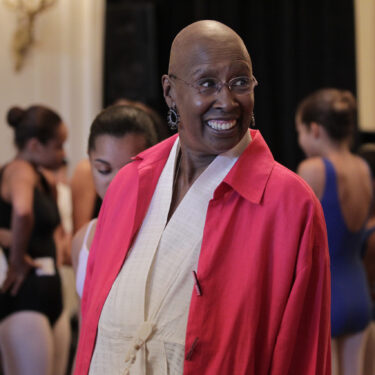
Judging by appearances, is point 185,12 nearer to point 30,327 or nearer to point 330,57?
point 330,57

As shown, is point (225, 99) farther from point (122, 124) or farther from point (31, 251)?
point (31, 251)

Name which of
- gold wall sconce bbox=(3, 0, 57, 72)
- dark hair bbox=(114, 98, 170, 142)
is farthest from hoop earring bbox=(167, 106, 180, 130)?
gold wall sconce bbox=(3, 0, 57, 72)

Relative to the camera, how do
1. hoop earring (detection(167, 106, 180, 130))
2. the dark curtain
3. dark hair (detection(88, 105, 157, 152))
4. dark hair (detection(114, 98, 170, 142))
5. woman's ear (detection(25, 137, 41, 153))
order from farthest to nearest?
1. the dark curtain
2. woman's ear (detection(25, 137, 41, 153))
3. dark hair (detection(114, 98, 170, 142))
4. dark hair (detection(88, 105, 157, 152))
5. hoop earring (detection(167, 106, 180, 130))

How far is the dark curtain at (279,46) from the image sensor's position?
5.84m

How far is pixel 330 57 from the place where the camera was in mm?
5848

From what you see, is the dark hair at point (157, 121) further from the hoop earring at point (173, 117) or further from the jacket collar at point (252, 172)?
the jacket collar at point (252, 172)

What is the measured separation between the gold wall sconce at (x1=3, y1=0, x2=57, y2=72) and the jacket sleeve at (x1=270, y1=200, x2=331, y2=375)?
4007 millimetres

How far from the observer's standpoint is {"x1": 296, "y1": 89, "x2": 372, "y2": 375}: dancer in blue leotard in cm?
288

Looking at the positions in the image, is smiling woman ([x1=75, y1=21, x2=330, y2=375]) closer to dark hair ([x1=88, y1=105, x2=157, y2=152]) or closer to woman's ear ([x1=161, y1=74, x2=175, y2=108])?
woman's ear ([x1=161, y1=74, x2=175, y2=108])

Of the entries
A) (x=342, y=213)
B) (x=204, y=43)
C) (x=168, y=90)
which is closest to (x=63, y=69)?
(x=342, y=213)

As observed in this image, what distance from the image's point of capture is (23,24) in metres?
5.19

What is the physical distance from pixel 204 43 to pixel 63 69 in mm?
3910

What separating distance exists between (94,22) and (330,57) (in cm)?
189

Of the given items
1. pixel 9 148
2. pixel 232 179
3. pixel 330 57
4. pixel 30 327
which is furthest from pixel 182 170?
pixel 330 57
